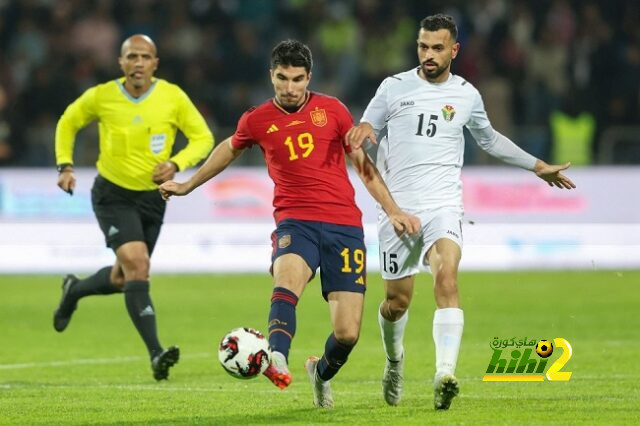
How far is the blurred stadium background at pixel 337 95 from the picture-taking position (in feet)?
68.9

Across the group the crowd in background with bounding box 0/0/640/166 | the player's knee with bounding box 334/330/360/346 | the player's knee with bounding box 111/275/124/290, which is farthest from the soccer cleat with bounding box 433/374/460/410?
the crowd in background with bounding box 0/0/640/166

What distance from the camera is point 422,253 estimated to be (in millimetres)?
9109

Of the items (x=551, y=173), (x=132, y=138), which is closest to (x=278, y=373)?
(x=551, y=173)

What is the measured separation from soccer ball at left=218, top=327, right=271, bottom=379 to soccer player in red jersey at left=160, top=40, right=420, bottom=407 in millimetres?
708

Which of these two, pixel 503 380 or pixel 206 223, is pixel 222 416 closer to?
pixel 503 380

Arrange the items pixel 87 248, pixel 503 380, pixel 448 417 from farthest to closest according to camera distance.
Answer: pixel 87 248 < pixel 503 380 < pixel 448 417

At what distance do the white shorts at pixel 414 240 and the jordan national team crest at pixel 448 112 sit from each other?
0.62 m

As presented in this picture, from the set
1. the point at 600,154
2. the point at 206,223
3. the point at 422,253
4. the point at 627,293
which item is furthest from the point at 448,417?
the point at 600,154

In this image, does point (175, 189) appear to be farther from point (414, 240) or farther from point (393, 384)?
point (393, 384)

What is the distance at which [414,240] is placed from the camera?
9.16 m

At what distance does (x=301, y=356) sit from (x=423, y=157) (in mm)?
3541


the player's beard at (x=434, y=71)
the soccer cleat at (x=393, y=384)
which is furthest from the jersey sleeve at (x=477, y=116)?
the soccer cleat at (x=393, y=384)

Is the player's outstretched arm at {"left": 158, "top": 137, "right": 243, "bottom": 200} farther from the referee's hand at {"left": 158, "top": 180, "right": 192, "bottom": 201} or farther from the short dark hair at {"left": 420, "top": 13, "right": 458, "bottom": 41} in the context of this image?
the short dark hair at {"left": 420, "top": 13, "right": 458, "bottom": 41}

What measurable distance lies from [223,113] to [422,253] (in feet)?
45.3
